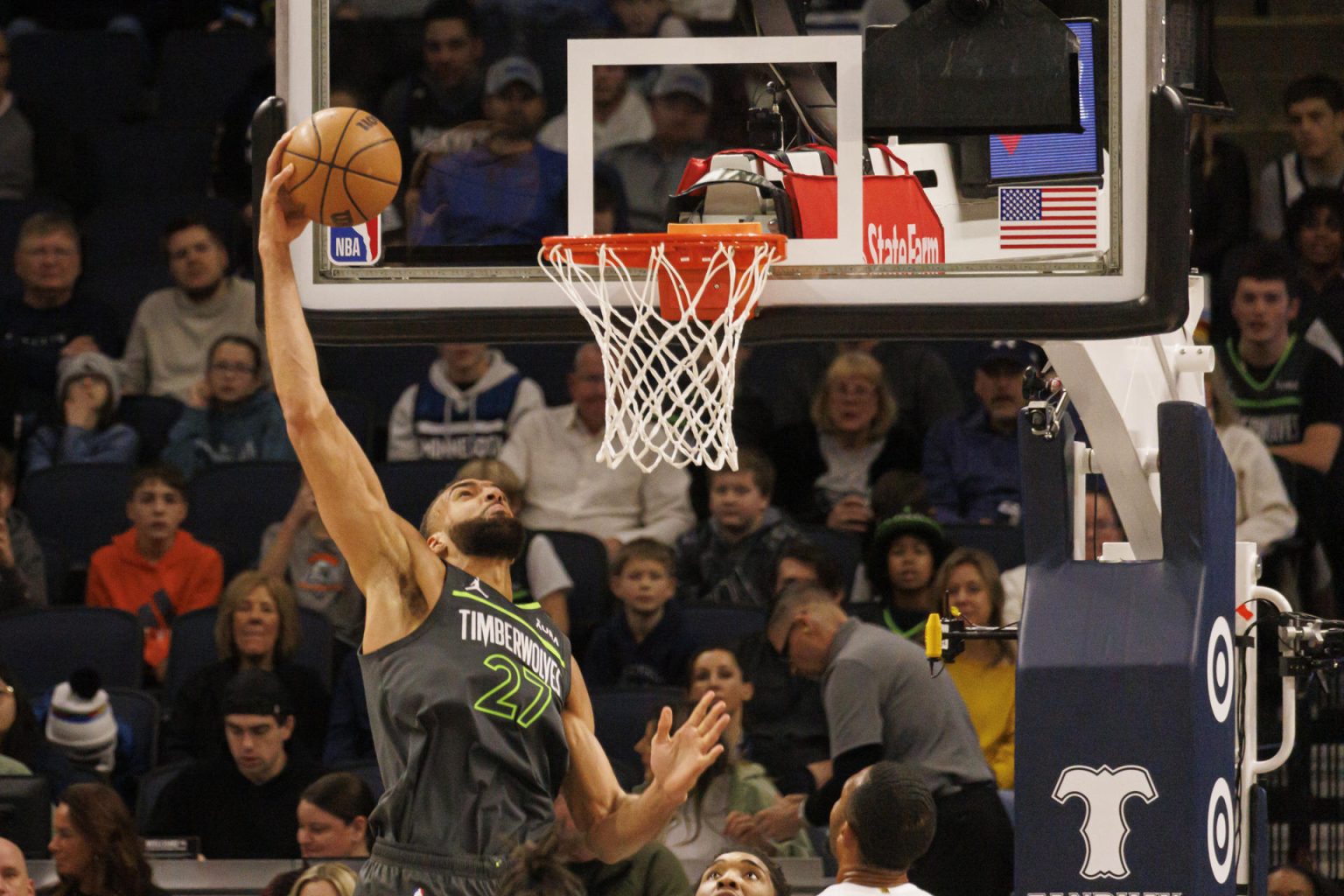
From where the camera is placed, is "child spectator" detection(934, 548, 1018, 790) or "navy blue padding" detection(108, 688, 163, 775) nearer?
"child spectator" detection(934, 548, 1018, 790)

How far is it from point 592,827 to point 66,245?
5.36 meters

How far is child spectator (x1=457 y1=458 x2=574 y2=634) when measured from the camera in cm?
823

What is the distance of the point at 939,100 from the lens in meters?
4.96

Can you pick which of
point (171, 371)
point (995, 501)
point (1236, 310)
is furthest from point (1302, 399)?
point (171, 371)

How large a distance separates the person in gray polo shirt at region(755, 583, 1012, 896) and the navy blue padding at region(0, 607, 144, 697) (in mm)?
2615

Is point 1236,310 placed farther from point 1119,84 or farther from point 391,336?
point 391,336

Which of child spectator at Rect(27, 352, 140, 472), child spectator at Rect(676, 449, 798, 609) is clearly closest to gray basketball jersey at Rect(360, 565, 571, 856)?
child spectator at Rect(676, 449, 798, 609)

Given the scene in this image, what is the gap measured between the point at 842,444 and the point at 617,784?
390cm

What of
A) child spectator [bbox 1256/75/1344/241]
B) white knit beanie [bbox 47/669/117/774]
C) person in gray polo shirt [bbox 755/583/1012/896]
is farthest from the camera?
child spectator [bbox 1256/75/1344/241]

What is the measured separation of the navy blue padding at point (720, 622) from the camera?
809 centimetres

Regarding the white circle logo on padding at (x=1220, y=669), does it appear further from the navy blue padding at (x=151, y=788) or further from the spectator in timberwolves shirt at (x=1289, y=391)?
the navy blue padding at (x=151, y=788)

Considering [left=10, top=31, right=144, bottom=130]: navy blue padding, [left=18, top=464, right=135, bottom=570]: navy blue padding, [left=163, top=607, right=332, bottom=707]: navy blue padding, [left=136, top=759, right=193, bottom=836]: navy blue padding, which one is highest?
[left=10, top=31, right=144, bottom=130]: navy blue padding

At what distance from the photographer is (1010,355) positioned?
8.86 metres

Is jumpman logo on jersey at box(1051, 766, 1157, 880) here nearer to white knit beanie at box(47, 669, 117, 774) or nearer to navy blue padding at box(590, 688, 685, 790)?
navy blue padding at box(590, 688, 685, 790)
